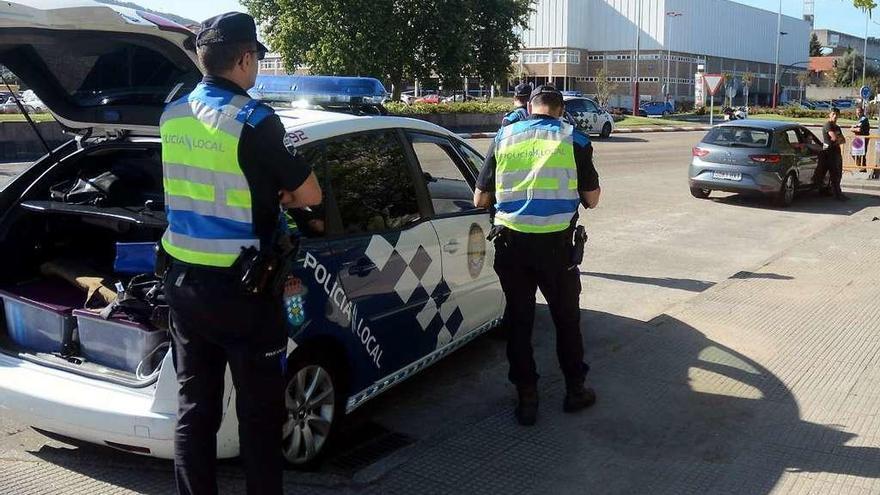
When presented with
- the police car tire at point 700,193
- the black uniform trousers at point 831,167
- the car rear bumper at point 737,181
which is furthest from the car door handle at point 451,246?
the black uniform trousers at point 831,167

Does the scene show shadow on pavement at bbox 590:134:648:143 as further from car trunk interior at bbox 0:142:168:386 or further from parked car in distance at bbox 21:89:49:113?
car trunk interior at bbox 0:142:168:386

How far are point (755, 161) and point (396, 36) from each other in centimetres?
2652

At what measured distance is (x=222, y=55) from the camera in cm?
284

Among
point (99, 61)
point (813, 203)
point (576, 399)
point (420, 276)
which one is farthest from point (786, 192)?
point (99, 61)

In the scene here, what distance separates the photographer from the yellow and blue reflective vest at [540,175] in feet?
14.4

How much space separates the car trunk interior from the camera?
12.2ft

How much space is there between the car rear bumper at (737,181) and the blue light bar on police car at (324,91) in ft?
32.5

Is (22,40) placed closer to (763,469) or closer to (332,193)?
(332,193)

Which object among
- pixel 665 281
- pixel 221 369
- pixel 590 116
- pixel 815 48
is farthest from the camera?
pixel 815 48

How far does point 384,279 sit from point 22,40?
2.02m

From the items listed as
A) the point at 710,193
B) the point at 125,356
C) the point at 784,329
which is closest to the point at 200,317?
the point at 125,356

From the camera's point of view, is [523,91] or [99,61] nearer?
[99,61]

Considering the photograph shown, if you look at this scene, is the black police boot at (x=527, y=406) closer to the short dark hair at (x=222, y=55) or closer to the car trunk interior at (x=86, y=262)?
the car trunk interior at (x=86, y=262)

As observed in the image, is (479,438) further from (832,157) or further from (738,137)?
(832,157)
